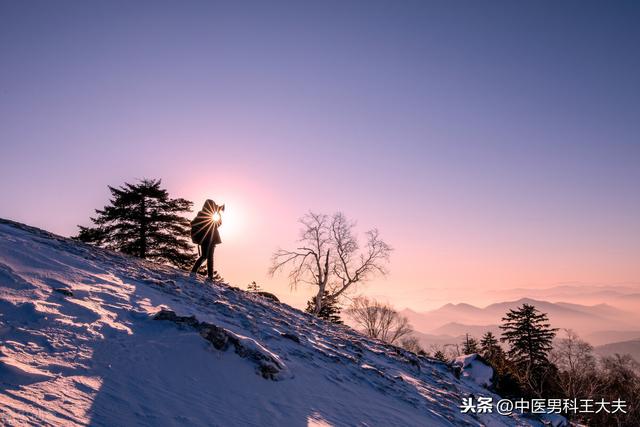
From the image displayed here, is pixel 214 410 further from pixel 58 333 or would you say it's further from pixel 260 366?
pixel 58 333

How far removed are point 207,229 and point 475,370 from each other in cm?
1018

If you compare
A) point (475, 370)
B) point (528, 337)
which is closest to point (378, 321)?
point (528, 337)

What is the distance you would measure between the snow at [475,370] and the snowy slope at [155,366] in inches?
117

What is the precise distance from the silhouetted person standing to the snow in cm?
918

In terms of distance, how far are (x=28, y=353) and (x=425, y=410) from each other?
6.26 metres

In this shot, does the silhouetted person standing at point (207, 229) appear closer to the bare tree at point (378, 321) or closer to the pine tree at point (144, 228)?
the pine tree at point (144, 228)

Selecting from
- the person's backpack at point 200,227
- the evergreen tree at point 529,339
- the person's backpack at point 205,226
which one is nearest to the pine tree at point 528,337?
the evergreen tree at point 529,339

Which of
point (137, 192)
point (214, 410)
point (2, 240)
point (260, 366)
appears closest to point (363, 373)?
point (260, 366)

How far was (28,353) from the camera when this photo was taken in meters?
3.25

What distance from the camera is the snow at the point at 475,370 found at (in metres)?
10.9

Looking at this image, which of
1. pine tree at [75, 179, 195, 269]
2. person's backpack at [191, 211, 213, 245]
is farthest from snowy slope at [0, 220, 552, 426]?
pine tree at [75, 179, 195, 269]

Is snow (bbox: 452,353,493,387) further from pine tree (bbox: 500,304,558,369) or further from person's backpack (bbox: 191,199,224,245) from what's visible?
pine tree (bbox: 500,304,558,369)

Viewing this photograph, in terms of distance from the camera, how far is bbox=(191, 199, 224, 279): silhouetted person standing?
10594 mm

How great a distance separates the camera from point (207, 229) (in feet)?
34.8
